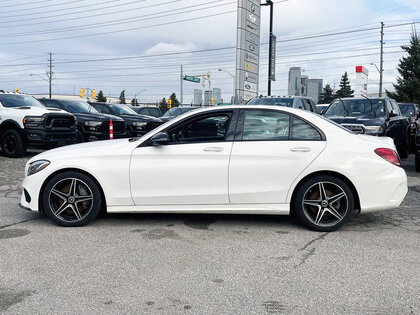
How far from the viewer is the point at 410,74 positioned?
44.0 m

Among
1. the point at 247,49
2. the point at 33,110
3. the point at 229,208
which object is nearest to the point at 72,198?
the point at 229,208

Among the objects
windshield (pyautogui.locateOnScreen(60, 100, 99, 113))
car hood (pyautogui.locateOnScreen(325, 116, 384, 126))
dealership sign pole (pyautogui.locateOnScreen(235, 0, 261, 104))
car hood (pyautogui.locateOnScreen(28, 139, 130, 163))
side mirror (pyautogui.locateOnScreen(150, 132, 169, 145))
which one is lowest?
car hood (pyautogui.locateOnScreen(28, 139, 130, 163))

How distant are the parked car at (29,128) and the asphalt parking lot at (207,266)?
6.81 m

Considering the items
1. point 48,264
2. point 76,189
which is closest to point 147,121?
point 76,189

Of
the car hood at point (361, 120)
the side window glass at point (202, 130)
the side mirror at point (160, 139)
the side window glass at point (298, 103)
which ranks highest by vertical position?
the side window glass at point (298, 103)

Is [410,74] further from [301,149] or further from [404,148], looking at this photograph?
[301,149]

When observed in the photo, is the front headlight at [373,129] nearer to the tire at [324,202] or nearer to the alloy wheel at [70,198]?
the tire at [324,202]

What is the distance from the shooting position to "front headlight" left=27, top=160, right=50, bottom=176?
5129 millimetres

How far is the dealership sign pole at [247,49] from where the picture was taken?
23.7m

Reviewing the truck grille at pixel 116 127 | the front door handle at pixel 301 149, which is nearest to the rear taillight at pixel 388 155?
the front door handle at pixel 301 149

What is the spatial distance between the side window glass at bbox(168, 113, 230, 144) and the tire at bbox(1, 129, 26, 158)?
8.43 m

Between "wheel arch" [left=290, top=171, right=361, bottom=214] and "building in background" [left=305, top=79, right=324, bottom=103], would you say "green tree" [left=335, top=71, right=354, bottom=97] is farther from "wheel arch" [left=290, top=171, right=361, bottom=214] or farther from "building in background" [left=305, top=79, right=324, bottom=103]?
"wheel arch" [left=290, top=171, right=361, bottom=214]

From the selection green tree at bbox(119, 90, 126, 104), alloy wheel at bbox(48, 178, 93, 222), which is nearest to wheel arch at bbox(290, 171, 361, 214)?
alloy wheel at bbox(48, 178, 93, 222)

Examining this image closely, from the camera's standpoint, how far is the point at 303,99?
1373 centimetres
